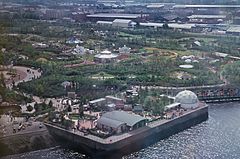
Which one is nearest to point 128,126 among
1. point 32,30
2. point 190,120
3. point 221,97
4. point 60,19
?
point 190,120

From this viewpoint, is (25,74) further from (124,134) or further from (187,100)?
(124,134)

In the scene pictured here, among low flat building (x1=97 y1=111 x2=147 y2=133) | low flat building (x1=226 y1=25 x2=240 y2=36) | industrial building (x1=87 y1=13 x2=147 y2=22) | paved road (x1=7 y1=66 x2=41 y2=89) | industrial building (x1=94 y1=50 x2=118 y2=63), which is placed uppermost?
industrial building (x1=87 y1=13 x2=147 y2=22)

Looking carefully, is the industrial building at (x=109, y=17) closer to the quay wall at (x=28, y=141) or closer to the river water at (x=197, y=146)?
the river water at (x=197, y=146)

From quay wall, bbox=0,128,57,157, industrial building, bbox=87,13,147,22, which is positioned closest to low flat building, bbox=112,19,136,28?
industrial building, bbox=87,13,147,22

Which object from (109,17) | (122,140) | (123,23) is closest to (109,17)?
(109,17)

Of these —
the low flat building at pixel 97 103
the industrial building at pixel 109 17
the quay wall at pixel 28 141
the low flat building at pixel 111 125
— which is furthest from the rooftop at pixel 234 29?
the quay wall at pixel 28 141

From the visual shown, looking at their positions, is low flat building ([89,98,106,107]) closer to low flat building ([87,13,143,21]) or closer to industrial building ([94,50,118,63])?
industrial building ([94,50,118,63])

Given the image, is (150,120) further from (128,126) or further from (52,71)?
(52,71)
